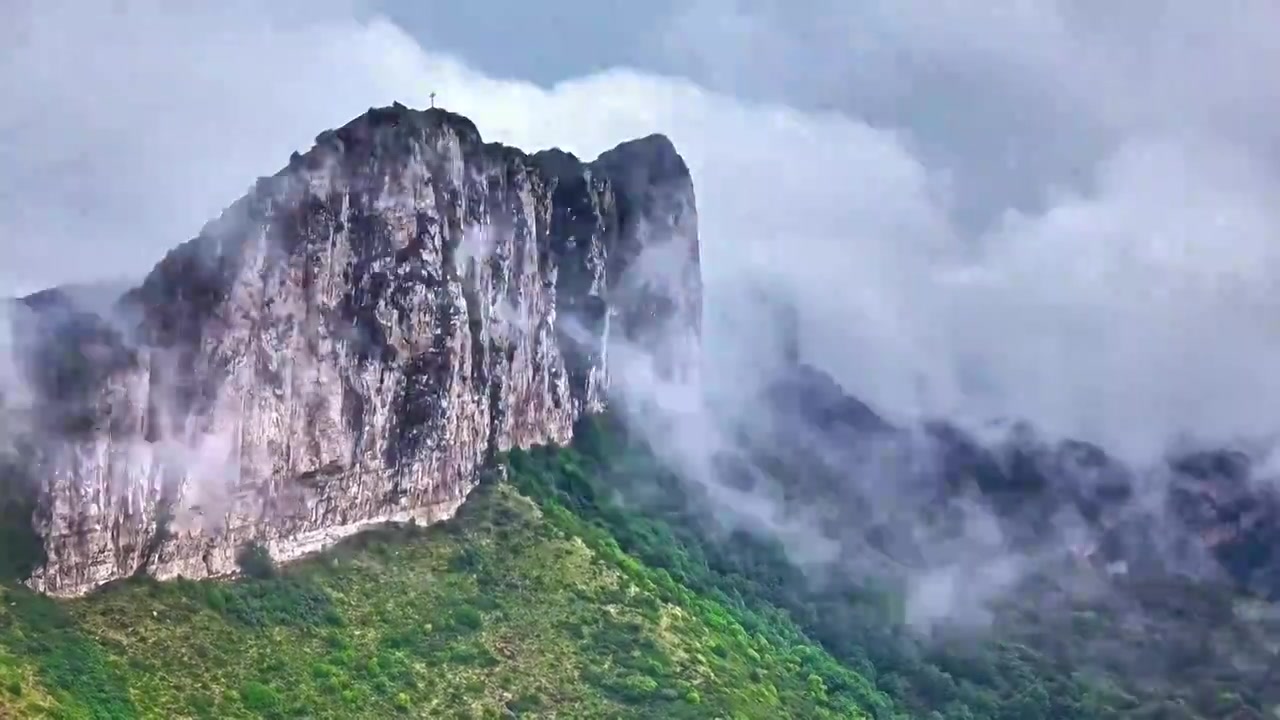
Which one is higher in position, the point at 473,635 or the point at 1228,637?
the point at 1228,637

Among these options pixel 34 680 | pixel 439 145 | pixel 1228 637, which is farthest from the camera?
pixel 1228 637

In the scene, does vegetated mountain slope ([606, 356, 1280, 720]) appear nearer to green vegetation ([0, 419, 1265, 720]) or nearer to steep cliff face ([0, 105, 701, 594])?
green vegetation ([0, 419, 1265, 720])

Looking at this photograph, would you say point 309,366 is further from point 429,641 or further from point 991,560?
point 991,560

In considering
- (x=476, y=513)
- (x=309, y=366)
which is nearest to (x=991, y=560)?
(x=476, y=513)

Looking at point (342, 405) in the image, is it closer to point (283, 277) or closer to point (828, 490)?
point (283, 277)

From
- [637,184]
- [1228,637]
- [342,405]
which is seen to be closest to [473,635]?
[342,405]

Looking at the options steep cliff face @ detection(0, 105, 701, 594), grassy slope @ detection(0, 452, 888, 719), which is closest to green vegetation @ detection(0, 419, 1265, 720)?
grassy slope @ detection(0, 452, 888, 719)
